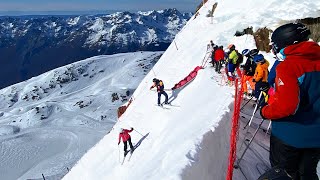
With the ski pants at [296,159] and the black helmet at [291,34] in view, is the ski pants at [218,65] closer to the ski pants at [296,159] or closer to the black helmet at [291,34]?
the ski pants at [296,159]

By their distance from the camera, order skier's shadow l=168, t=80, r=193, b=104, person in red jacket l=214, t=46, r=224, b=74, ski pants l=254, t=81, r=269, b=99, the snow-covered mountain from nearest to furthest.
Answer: ski pants l=254, t=81, r=269, b=99, person in red jacket l=214, t=46, r=224, b=74, skier's shadow l=168, t=80, r=193, b=104, the snow-covered mountain

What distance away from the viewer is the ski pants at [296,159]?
171 inches

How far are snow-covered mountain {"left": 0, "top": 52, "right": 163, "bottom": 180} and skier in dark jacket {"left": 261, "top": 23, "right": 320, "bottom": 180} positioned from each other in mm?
65807

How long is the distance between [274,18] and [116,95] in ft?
400

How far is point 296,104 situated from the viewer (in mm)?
3955

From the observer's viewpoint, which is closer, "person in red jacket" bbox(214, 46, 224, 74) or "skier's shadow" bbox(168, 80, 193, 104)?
"person in red jacket" bbox(214, 46, 224, 74)

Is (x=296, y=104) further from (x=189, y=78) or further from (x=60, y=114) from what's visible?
(x=60, y=114)

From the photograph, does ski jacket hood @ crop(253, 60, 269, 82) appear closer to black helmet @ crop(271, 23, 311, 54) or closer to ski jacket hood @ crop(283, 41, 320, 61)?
black helmet @ crop(271, 23, 311, 54)

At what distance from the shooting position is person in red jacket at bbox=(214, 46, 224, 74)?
70.5ft

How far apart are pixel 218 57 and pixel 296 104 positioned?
18.0m

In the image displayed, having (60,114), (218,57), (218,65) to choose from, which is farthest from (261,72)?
(60,114)

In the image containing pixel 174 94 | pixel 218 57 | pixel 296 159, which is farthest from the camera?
pixel 174 94

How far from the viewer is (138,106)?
2609cm

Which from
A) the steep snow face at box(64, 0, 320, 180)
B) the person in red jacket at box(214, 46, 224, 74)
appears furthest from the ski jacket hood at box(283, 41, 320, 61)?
the person in red jacket at box(214, 46, 224, 74)
